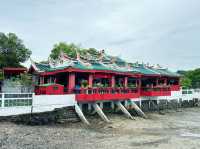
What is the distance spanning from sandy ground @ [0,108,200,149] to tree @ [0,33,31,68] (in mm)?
20261

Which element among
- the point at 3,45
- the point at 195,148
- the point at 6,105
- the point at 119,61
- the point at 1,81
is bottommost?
the point at 195,148

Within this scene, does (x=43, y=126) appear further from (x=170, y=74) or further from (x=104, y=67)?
(x=170, y=74)

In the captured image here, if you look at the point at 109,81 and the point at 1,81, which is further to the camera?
the point at 109,81

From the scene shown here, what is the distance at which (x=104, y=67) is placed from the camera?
2873cm

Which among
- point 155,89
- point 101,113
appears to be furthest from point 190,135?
point 155,89

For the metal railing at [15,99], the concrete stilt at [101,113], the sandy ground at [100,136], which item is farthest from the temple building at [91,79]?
the sandy ground at [100,136]

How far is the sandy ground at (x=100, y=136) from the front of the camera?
1617 cm

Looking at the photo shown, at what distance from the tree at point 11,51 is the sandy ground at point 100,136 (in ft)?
66.5

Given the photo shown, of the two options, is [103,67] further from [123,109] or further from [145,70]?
[145,70]

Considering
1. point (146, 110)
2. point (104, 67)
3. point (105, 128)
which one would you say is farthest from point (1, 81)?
point (146, 110)

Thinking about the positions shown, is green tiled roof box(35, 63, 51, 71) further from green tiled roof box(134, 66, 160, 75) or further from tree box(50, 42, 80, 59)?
tree box(50, 42, 80, 59)

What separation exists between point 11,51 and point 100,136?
82.8 ft

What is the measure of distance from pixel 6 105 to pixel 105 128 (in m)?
7.91

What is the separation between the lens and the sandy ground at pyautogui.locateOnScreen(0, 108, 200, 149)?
16.2 meters
